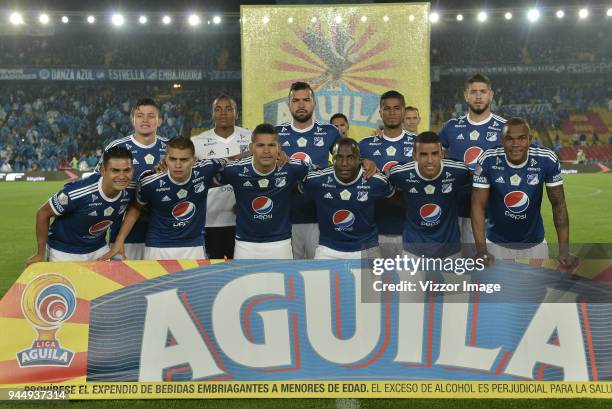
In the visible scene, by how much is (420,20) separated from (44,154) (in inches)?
912

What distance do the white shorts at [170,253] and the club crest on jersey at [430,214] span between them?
6.06ft

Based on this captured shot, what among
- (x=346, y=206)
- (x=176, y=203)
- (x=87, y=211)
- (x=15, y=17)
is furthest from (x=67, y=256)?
(x=15, y=17)

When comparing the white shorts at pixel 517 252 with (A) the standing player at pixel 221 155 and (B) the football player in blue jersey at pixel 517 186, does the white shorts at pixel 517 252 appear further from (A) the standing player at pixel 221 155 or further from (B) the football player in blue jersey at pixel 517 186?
(A) the standing player at pixel 221 155

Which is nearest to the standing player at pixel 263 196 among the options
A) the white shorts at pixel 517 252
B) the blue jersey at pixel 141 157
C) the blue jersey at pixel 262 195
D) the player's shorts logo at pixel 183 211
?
the blue jersey at pixel 262 195

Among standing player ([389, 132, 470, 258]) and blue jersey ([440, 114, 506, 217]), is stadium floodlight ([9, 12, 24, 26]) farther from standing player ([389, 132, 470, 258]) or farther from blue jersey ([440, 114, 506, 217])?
standing player ([389, 132, 470, 258])

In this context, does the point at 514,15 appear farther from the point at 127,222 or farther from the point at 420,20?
the point at 127,222

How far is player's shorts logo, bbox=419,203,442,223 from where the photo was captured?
4430 millimetres

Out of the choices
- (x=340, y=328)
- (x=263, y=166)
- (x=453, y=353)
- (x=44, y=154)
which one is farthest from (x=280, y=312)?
(x=44, y=154)

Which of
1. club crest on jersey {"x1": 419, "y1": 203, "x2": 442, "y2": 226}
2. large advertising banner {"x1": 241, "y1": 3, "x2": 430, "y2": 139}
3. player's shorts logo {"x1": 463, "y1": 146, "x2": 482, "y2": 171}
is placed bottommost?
club crest on jersey {"x1": 419, "y1": 203, "x2": 442, "y2": 226}

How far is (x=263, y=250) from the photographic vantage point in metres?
4.70

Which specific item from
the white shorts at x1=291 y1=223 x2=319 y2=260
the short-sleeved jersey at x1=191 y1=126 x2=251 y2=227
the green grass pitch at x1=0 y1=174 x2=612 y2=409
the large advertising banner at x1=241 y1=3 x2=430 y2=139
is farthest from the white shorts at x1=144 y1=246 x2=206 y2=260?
the large advertising banner at x1=241 y1=3 x2=430 y2=139

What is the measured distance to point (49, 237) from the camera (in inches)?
181

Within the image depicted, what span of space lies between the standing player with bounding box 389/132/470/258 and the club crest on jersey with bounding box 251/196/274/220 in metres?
0.98

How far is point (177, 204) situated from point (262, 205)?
67cm
